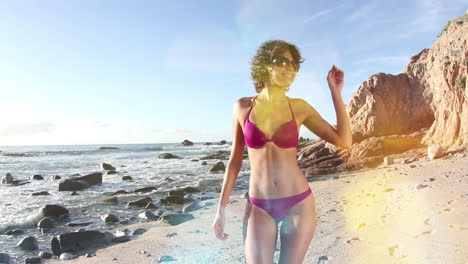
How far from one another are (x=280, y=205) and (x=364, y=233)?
11.9 feet

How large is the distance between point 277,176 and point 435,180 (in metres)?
8.44

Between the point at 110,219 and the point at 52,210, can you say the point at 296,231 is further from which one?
the point at 52,210

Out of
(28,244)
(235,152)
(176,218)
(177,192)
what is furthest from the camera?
(177,192)

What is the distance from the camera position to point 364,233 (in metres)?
5.25

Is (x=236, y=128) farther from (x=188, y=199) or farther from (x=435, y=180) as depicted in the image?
(x=188, y=199)

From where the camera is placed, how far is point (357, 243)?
4.86 m

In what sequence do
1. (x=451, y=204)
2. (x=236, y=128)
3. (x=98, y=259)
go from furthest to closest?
(x=451, y=204) → (x=98, y=259) → (x=236, y=128)

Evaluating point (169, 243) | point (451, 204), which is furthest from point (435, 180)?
point (169, 243)

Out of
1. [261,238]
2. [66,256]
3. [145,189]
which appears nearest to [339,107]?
[261,238]

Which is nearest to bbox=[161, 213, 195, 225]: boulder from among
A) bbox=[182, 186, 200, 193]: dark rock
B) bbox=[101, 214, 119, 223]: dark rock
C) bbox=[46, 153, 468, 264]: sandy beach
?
bbox=[46, 153, 468, 264]: sandy beach

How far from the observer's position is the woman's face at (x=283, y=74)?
7.72ft

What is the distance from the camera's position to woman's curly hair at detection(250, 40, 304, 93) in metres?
2.38

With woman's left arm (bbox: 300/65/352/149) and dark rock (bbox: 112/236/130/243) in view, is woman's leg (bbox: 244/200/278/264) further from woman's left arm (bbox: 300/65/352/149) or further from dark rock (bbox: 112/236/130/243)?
dark rock (bbox: 112/236/130/243)

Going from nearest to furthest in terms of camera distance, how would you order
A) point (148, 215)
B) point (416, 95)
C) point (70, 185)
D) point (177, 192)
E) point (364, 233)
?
point (364, 233), point (148, 215), point (177, 192), point (70, 185), point (416, 95)
